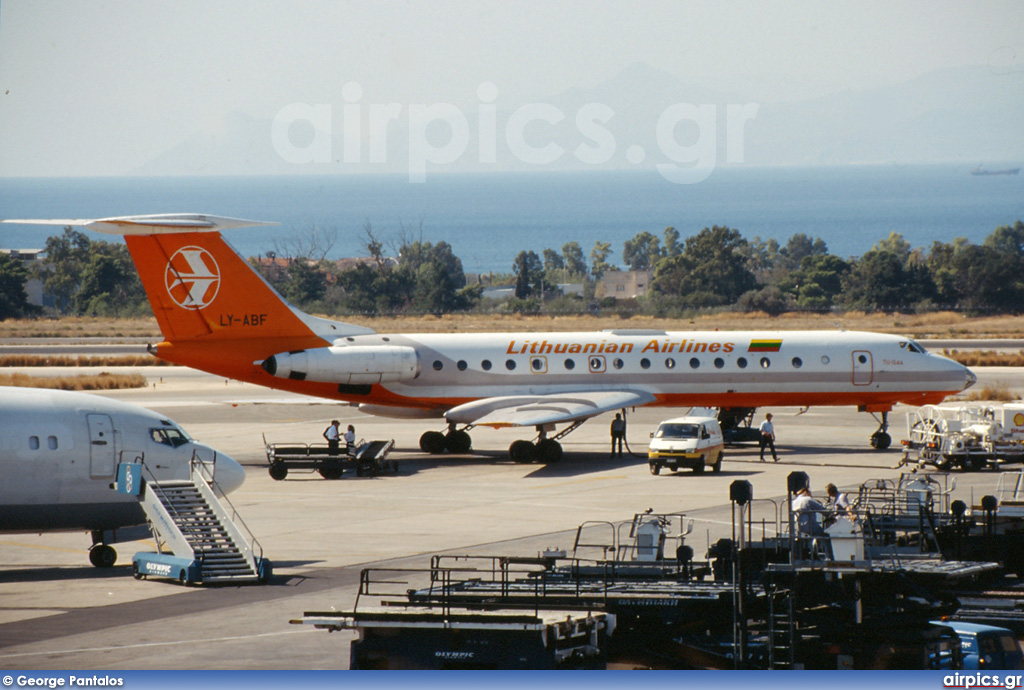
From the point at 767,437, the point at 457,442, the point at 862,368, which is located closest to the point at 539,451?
the point at 457,442

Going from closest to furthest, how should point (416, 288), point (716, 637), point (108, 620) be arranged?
point (716, 637) < point (108, 620) < point (416, 288)

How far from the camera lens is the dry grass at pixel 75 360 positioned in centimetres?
8112

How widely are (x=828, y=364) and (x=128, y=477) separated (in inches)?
1110

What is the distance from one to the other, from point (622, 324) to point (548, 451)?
65685mm

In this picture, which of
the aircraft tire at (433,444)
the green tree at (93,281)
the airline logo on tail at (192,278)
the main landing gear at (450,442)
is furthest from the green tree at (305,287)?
the airline logo on tail at (192,278)

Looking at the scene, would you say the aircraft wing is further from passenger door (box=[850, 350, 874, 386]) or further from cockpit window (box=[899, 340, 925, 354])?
cockpit window (box=[899, 340, 925, 354])

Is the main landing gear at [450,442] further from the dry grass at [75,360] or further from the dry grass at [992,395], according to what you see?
the dry grass at [75,360]

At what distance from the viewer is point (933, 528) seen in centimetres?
2130

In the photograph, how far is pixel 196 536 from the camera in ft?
80.9

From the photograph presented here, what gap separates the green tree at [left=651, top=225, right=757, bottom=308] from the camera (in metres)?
144

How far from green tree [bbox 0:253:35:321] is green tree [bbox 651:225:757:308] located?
68932 millimetres

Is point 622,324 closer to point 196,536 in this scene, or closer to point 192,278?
point 192,278

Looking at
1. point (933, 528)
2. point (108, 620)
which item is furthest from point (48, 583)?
point (933, 528)

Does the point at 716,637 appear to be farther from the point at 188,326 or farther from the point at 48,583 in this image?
the point at 188,326
